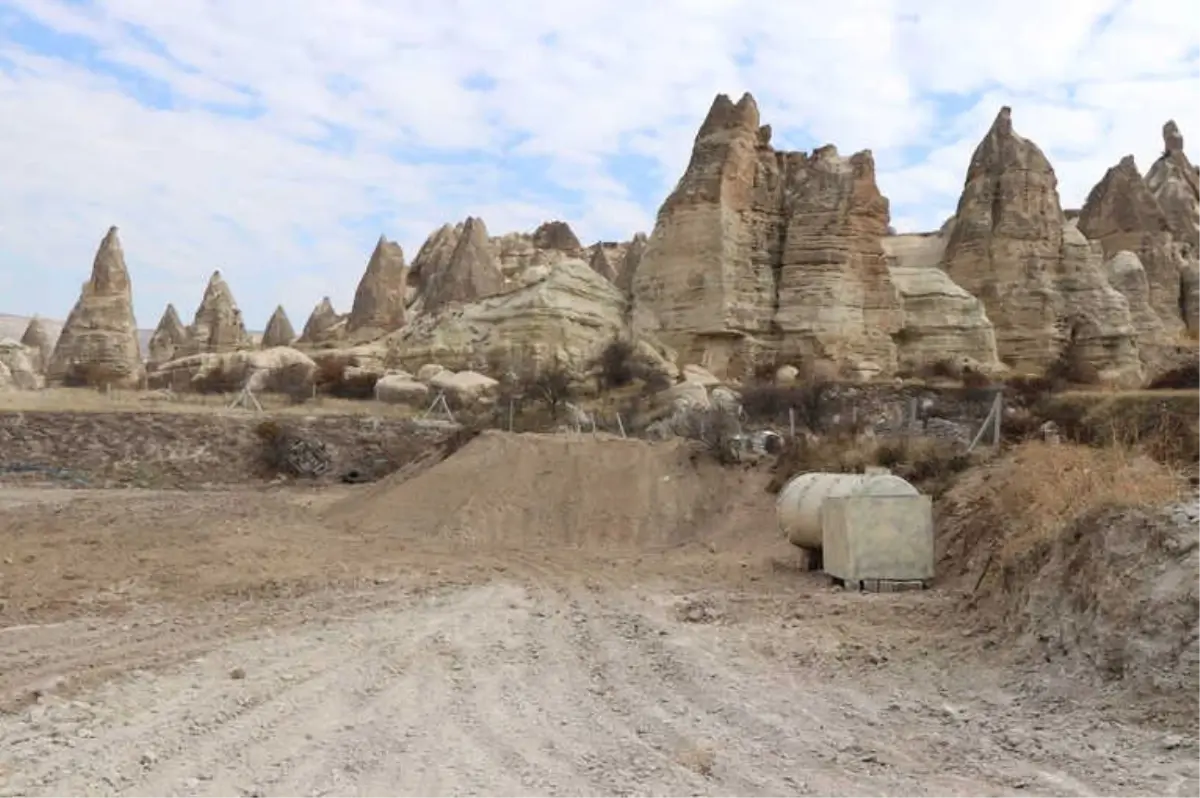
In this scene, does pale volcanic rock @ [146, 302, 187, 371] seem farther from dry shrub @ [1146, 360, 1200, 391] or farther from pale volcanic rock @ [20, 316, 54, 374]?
dry shrub @ [1146, 360, 1200, 391]

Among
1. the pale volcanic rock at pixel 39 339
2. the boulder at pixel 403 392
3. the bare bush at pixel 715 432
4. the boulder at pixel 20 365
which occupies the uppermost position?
the pale volcanic rock at pixel 39 339

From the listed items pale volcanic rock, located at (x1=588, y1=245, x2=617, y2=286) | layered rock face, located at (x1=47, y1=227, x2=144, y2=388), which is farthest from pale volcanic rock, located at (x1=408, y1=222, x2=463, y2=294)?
layered rock face, located at (x1=47, y1=227, x2=144, y2=388)

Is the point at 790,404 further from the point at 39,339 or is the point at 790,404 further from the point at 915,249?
the point at 39,339

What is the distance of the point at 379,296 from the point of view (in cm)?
6638

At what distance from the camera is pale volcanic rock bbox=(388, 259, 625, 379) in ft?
133

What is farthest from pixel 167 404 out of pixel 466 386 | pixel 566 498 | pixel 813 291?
pixel 813 291

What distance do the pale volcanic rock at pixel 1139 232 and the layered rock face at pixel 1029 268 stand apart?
7817 millimetres

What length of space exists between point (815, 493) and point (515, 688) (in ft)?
19.6

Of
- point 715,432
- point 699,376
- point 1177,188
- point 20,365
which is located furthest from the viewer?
point 1177,188

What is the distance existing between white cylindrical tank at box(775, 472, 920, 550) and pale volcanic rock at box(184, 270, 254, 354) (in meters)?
61.9

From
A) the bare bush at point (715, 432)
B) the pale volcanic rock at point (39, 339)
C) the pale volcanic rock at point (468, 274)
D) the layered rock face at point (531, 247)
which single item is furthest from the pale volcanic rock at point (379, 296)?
the bare bush at point (715, 432)

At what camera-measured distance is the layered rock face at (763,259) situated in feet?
137

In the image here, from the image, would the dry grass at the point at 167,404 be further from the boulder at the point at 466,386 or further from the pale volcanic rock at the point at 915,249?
the pale volcanic rock at the point at 915,249

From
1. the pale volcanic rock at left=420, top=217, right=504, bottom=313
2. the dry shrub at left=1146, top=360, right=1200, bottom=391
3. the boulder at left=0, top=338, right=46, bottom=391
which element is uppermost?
the pale volcanic rock at left=420, top=217, right=504, bottom=313
